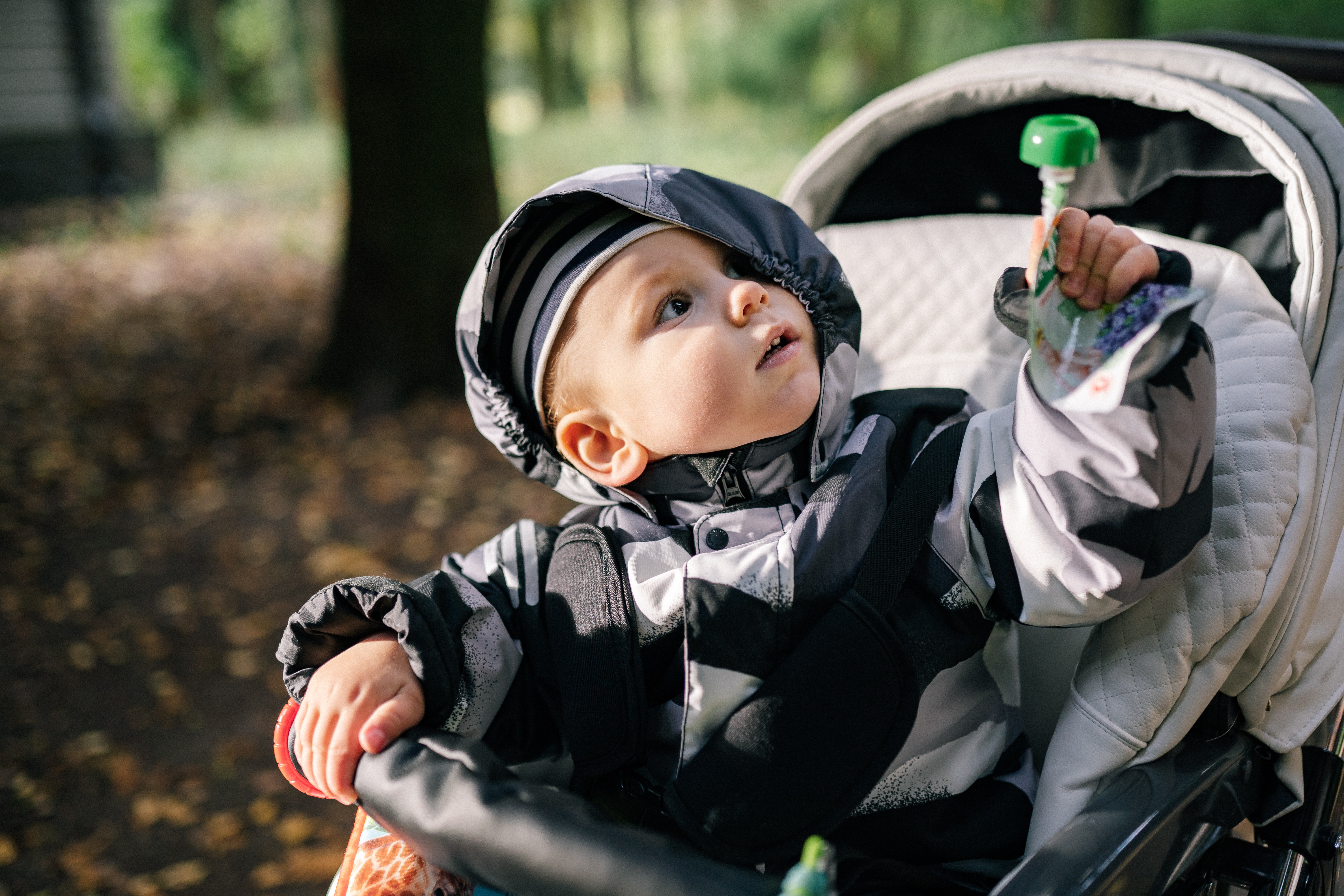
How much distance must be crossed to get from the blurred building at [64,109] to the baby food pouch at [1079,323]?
1195 centimetres

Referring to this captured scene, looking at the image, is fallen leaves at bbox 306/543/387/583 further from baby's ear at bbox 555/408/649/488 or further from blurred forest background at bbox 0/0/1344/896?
baby's ear at bbox 555/408/649/488

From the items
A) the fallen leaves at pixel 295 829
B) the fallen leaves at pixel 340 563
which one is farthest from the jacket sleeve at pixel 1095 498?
the fallen leaves at pixel 340 563

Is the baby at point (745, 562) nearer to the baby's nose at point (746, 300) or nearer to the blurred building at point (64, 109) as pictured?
the baby's nose at point (746, 300)

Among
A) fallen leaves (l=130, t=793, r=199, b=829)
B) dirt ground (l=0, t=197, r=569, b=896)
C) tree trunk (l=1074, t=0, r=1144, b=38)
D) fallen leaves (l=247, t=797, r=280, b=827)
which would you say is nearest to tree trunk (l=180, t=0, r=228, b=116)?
dirt ground (l=0, t=197, r=569, b=896)

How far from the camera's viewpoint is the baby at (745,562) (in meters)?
1.18

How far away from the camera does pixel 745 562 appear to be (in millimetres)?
1346

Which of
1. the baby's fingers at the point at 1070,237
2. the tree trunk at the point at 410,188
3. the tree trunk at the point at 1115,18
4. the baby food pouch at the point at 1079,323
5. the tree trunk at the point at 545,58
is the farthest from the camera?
the tree trunk at the point at 545,58

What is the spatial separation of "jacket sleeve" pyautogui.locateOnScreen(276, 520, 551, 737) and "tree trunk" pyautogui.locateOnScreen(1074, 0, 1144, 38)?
23.8 feet

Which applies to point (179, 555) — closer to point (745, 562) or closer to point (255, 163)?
point (745, 562)

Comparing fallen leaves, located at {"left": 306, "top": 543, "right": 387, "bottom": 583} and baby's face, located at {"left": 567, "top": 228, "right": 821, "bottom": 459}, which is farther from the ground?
baby's face, located at {"left": 567, "top": 228, "right": 821, "bottom": 459}

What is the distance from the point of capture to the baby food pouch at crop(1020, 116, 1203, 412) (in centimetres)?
105

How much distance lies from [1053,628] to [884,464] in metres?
0.37

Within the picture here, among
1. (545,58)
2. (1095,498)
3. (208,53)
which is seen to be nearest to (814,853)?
(1095,498)

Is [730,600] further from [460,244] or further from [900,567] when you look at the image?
[460,244]
